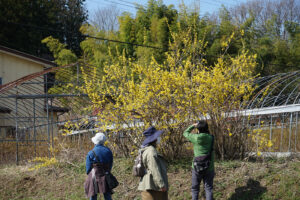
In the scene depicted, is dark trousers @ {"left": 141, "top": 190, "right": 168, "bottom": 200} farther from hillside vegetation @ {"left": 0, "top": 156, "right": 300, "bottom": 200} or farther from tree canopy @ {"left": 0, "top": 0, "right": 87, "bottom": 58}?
tree canopy @ {"left": 0, "top": 0, "right": 87, "bottom": 58}

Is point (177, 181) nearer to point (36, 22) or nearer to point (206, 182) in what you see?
point (206, 182)

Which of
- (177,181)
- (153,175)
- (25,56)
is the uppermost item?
(25,56)

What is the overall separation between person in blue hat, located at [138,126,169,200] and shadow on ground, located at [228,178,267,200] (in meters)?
1.74

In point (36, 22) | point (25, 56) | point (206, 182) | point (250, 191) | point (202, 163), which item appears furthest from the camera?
point (36, 22)

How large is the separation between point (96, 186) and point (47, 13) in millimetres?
22910

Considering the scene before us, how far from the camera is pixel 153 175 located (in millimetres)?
4938

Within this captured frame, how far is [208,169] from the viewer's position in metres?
5.75

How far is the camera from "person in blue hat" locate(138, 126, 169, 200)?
4910 mm

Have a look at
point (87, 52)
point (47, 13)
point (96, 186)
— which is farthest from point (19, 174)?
point (47, 13)

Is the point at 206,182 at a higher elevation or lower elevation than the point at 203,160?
lower

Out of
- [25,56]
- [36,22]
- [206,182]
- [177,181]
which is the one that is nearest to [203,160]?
[206,182]

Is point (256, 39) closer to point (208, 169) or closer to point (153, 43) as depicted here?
point (153, 43)

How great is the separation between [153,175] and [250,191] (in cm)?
225

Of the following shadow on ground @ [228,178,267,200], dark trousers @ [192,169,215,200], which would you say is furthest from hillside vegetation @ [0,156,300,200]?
dark trousers @ [192,169,215,200]
